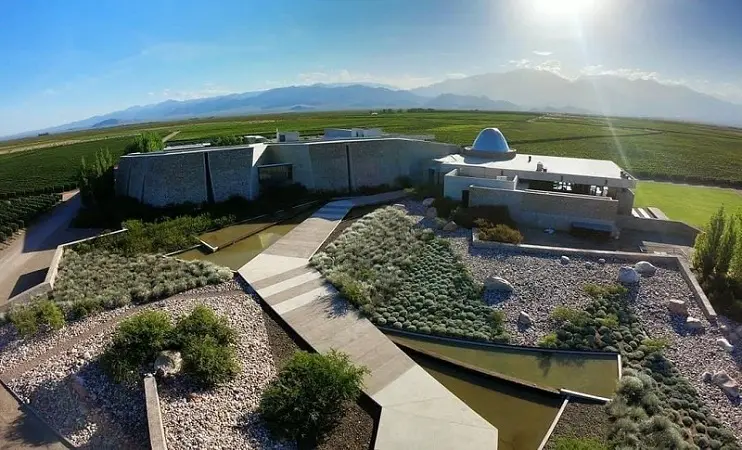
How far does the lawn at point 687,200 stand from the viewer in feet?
81.7

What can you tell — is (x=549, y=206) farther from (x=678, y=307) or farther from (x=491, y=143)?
(x=491, y=143)

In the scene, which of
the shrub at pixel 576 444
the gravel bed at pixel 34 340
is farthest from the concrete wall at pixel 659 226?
the gravel bed at pixel 34 340

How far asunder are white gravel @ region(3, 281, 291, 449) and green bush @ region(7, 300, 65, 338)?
60 centimetres

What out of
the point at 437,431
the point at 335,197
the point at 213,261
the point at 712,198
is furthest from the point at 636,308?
the point at 712,198

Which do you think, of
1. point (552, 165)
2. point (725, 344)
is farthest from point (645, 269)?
point (552, 165)

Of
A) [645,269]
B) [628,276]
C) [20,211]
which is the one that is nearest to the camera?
[628,276]

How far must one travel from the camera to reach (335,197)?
28094mm

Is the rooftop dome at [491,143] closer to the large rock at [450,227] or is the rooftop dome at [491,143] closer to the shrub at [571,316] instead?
the large rock at [450,227]

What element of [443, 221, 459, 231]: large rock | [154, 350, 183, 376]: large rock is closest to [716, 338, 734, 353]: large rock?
[443, 221, 459, 231]: large rock

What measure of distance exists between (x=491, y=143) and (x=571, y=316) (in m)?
18.2

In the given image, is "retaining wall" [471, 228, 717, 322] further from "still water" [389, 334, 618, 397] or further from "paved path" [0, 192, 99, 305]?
"paved path" [0, 192, 99, 305]

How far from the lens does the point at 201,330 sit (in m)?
11.3

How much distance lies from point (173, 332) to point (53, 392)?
9.73ft

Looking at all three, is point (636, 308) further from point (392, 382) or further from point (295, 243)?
point (295, 243)
